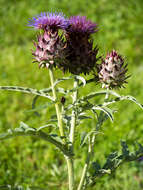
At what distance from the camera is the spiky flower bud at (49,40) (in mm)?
1363

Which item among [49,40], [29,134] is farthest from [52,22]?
[29,134]

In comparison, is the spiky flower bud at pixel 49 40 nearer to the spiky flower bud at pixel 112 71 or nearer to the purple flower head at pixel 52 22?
the purple flower head at pixel 52 22

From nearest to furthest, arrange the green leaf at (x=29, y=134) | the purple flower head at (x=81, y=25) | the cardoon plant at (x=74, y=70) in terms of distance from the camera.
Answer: the green leaf at (x=29, y=134) → the cardoon plant at (x=74, y=70) → the purple flower head at (x=81, y=25)

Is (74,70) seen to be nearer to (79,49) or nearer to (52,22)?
(79,49)

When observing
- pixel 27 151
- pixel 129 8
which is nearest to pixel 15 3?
pixel 129 8

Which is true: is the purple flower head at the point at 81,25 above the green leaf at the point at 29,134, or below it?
above

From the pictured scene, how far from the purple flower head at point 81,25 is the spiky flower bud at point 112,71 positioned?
0.62ft

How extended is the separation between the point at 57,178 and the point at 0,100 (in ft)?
3.61

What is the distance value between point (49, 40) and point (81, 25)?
0.70 ft

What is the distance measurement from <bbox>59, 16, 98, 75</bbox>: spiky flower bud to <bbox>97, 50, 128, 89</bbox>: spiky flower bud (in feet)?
0.22

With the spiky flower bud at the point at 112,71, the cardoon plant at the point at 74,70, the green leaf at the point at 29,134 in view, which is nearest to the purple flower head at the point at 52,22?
the cardoon plant at the point at 74,70

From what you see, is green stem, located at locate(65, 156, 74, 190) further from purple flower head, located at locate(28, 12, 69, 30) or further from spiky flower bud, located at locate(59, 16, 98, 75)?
purple flower head, located at locate(28, 12, 69, 30)

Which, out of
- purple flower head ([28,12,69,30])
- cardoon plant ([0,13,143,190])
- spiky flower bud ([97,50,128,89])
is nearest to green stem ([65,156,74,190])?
cardoon plant ([0,13,143,190])

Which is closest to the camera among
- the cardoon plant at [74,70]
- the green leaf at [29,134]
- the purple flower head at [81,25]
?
the green leaf at [29,134]
